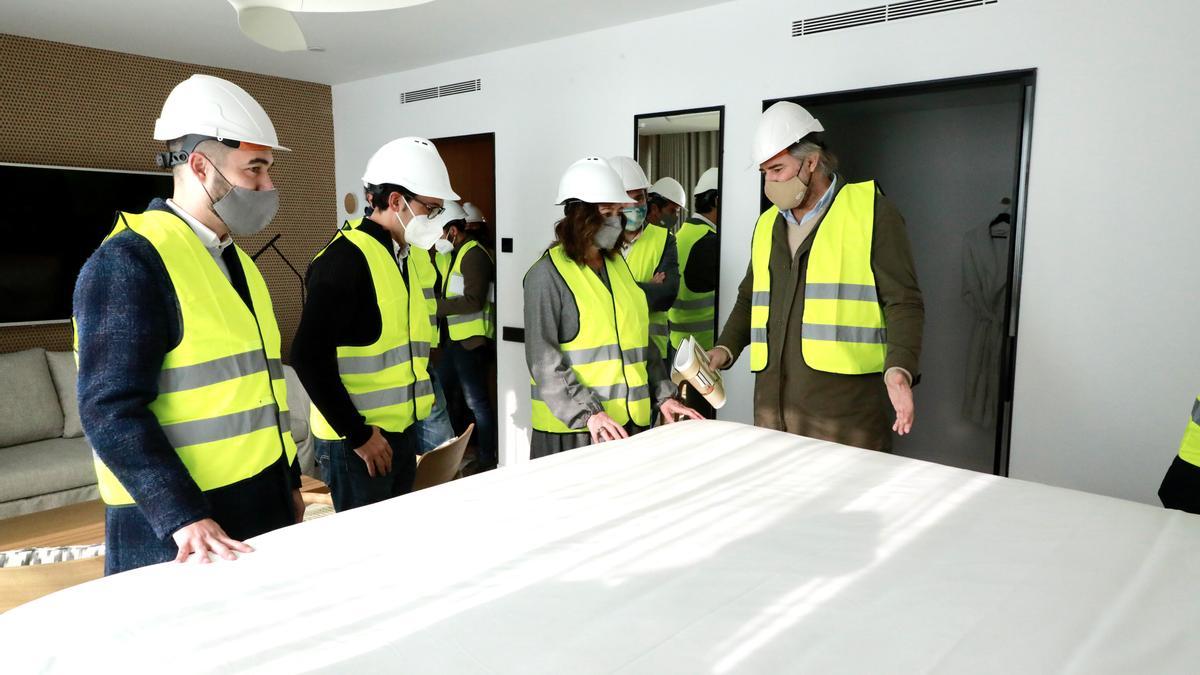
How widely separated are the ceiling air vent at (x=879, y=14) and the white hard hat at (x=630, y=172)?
0.89 metres

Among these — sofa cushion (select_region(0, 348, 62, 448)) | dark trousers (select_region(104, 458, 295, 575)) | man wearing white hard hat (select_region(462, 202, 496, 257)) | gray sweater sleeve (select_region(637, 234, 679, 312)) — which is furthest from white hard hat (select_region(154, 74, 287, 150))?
sofa cushion (select_region(0, 348, 62, 448))

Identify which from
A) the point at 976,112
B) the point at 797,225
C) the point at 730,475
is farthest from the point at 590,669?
the point at 976,112

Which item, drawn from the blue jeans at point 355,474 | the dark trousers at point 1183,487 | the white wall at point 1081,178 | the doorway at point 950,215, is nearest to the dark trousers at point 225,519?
the blue jeans at point 355,474

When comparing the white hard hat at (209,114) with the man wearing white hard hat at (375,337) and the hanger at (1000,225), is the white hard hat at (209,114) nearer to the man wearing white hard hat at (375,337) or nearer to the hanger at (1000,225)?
the man wearing white hard hat at (375,337)

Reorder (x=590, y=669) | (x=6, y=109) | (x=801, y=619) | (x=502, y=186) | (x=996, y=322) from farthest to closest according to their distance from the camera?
(x=502, y=186) → (x=6, y=109) → (x=996, y=322) → (x=801, y=619) → (x=590, y=669)

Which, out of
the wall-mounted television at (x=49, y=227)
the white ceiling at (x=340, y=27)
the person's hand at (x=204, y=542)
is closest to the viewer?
the person's hand at (x=204, y=542)

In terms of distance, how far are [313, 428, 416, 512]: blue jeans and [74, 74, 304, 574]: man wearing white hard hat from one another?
1.26 feet

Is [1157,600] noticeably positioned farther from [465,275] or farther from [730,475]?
[465,275]

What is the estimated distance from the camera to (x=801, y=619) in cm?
101

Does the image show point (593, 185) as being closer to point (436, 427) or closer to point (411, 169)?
point (411, 169)

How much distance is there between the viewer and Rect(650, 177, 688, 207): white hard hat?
3789 millimetres

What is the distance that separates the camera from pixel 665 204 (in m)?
3.85

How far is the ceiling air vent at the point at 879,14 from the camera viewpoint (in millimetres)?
2891

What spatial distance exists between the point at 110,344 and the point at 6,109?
13.2ft
